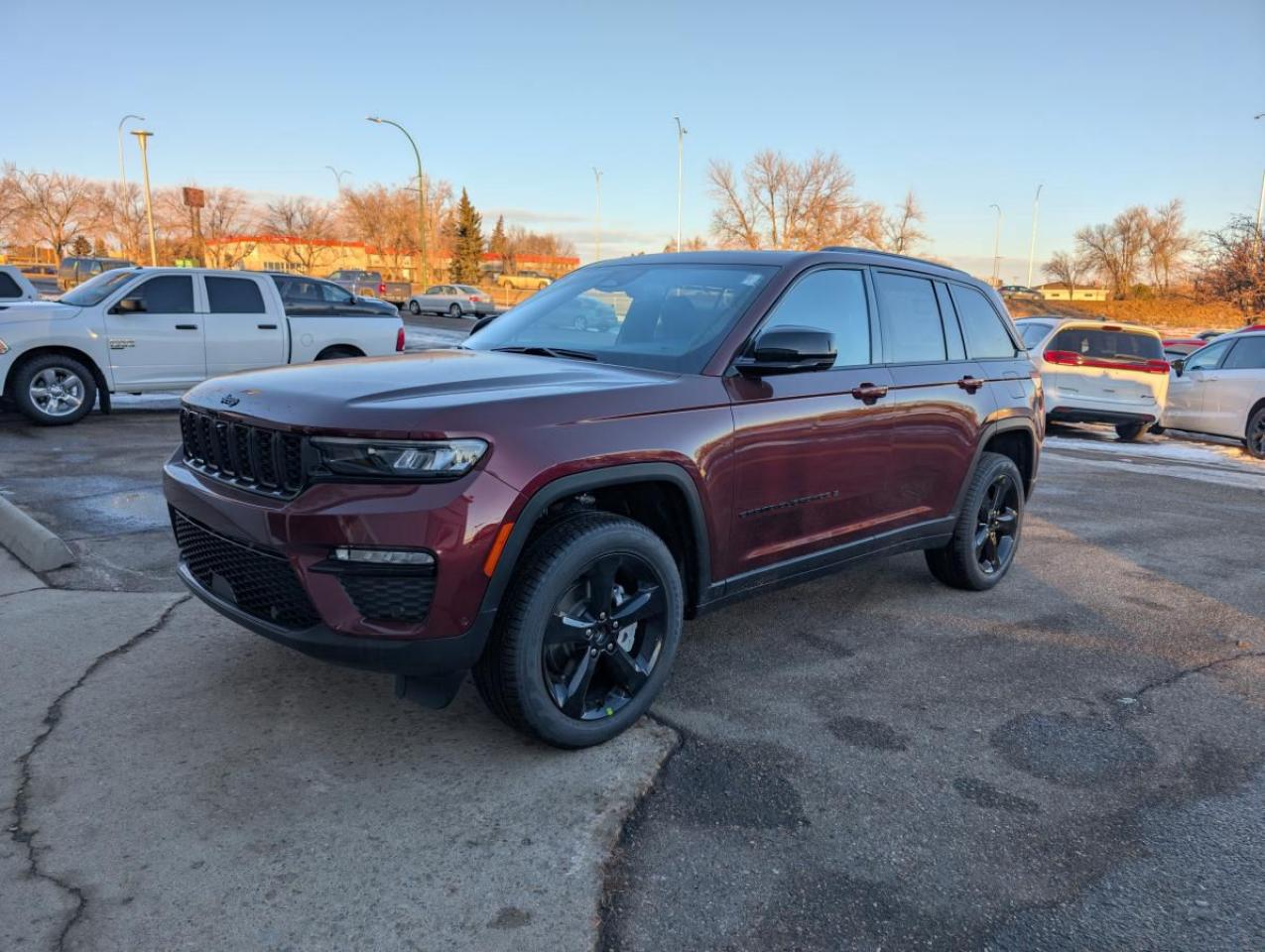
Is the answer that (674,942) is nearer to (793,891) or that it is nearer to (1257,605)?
(793,891)

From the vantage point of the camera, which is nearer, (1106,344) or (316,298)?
(316,298)

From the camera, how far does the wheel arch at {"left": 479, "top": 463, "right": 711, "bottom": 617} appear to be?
2861 millimetres

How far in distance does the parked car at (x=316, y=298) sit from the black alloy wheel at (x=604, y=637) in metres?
9.28

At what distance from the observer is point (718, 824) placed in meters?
2.79

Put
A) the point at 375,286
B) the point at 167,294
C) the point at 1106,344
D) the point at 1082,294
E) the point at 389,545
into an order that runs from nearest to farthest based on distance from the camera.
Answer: the point at 389,545 < the point at 167,294 < the point at 1106,344 < the point at 375,286 < the point at 1082,294

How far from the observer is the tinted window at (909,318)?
4.47 meters

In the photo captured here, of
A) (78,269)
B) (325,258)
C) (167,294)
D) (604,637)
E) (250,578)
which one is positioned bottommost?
(604,637)

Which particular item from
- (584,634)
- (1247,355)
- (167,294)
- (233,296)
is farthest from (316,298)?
(1247,355)

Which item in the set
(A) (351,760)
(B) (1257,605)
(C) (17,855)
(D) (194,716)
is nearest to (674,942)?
(A) (351,760)

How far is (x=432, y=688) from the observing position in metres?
2.93

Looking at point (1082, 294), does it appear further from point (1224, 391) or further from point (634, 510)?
point (634, 510)

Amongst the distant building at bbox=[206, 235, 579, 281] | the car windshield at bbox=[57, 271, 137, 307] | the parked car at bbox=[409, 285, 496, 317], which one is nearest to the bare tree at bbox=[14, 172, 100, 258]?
the distant building at bbox=[206, 235, 579, 281]

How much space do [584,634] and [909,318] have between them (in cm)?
254

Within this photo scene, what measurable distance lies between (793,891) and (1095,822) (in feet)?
3.59
